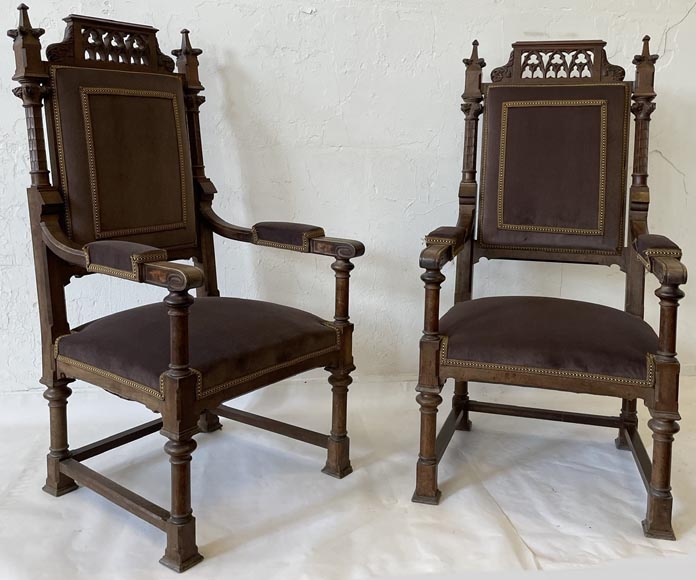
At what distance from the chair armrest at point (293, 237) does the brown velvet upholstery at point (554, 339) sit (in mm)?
362

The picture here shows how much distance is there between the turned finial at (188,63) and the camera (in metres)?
2.48

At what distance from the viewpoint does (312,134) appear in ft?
9.53

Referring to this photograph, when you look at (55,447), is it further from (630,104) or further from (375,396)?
(630,104)

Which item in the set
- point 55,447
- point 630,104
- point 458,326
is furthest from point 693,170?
point 55,447

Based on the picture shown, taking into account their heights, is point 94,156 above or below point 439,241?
above

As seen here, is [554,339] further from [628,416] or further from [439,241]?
[628,416]

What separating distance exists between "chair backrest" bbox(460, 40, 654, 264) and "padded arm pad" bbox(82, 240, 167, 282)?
119 cm

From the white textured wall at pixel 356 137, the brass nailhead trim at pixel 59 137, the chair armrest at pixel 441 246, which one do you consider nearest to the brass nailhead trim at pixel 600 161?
the chair armrest at pixel 441 246

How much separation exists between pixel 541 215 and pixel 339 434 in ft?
3.23

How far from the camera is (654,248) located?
2068 mm

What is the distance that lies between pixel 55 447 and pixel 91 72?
3.63 feet

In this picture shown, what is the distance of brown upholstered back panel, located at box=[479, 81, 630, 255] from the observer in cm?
246

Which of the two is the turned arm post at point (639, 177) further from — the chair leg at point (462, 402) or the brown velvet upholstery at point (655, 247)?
the chair leg at point (462, 402)

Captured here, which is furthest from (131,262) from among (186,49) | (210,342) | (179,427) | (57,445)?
(186,49)
